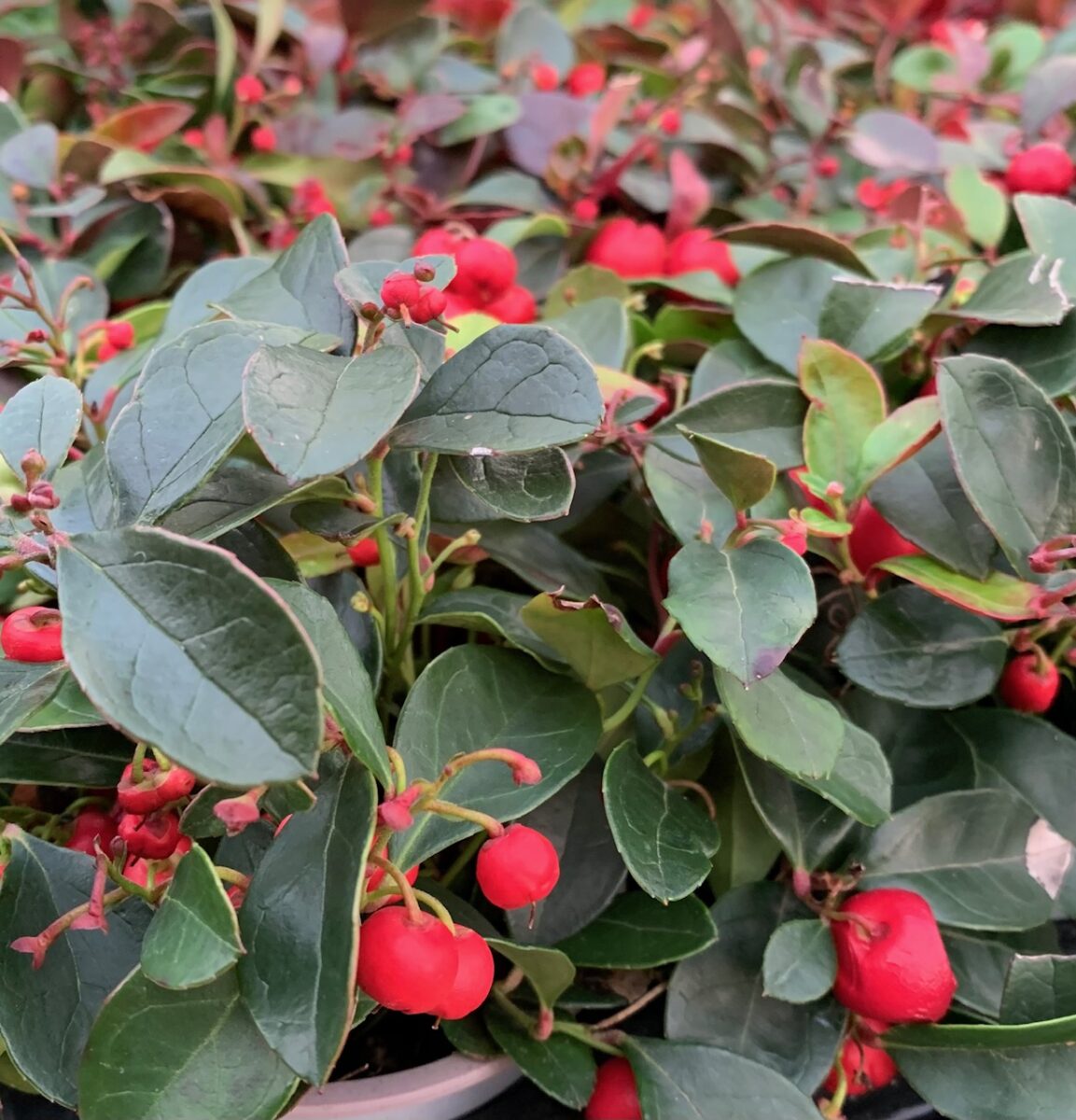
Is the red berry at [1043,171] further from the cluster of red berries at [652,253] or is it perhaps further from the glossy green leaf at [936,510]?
the glossy green leaf at [936,510]

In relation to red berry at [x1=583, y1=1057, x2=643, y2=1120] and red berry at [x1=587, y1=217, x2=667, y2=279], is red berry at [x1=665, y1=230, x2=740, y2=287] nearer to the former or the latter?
red berry at [x1=587, y1=217, x2=667, y2=279]

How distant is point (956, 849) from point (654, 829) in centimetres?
18

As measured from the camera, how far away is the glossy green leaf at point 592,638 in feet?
1.39

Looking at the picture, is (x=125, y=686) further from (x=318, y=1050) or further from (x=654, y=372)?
(x=654, y=372)

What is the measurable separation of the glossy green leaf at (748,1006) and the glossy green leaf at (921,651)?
0.42ft

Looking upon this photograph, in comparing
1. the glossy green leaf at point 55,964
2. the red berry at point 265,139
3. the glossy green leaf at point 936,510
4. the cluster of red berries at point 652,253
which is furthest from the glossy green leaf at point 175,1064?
the red berry at point 265,139

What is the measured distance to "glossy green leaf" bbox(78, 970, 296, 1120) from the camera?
352 mm

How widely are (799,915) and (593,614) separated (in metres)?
0.21

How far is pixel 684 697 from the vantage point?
51 cm

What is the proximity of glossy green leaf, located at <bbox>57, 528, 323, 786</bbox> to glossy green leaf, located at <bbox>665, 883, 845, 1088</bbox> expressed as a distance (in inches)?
11.7

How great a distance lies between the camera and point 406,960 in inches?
13.3

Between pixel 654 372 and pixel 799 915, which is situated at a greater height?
pixel 654 372

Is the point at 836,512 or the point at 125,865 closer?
the point at 125,865

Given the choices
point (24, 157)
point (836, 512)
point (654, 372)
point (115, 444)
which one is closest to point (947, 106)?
point (654, 372)
